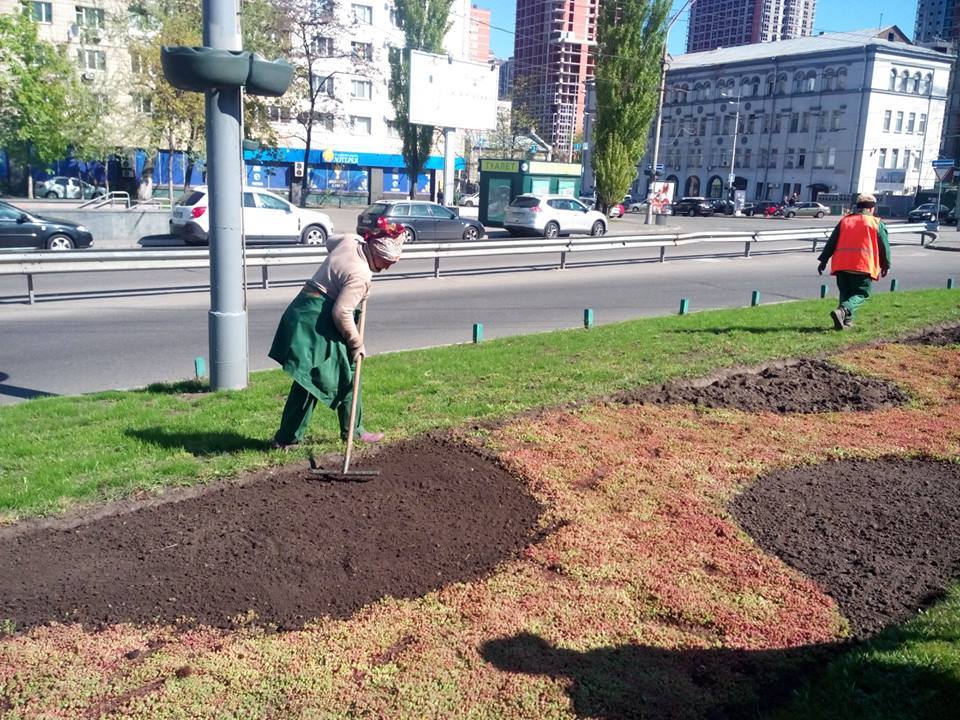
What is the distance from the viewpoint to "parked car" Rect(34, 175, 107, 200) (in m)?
52.5

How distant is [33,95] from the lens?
25797 mm

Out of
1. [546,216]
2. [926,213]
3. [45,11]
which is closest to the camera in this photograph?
[546,216]

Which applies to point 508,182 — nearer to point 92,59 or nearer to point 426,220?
point 426,220

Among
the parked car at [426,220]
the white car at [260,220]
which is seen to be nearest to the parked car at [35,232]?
the white car at [260,220]

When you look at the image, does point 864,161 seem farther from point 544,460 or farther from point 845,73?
point 544,460

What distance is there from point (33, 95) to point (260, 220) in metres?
8.50

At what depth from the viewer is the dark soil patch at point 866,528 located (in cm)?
424

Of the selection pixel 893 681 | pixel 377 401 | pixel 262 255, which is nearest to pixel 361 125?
pixel 262 255

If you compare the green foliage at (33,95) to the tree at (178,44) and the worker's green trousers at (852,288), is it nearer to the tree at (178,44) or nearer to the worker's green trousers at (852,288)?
the tree at (178,44)

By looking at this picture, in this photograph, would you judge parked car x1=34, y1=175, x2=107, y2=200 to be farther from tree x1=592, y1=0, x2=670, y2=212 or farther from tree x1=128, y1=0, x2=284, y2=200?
tree x1=592, y1=0, x2=670, y2=212

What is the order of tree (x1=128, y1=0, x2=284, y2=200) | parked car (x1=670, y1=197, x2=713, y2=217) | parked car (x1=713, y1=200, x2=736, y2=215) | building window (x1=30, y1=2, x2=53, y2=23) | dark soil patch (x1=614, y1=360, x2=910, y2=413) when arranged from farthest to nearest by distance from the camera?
parked car (x1=713, y1=200, x2=736, y2=215) < parked car (x1=670, y1=197, x2=713, y2=217) < building window (x1=30, y1=2, x2=53, y2=23) < tree (x1=128, y1=0, x2=284, y2=200) < dark soil patch (x1=614, y1=360, x2=910, y2=413)

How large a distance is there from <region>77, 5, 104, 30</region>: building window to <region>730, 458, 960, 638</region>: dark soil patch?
46.5m

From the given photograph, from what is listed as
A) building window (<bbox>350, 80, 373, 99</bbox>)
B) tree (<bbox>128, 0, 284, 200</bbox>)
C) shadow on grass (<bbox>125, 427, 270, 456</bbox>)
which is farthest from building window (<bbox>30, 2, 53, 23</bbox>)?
shadow on grass (<bbox>125, 427, 270, 456</bbox>)

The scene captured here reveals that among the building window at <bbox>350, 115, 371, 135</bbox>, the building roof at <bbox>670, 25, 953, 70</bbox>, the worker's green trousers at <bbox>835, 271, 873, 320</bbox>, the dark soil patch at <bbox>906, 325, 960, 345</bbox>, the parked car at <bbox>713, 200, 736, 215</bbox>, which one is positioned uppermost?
the building roof at <bbox>670, 25, 953, 70</bbox>
